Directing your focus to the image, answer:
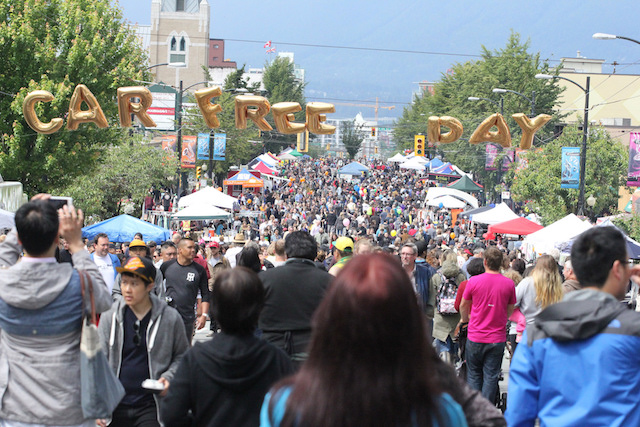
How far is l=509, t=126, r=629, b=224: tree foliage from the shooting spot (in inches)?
1212

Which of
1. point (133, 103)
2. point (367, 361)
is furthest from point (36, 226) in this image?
point (133, 103)

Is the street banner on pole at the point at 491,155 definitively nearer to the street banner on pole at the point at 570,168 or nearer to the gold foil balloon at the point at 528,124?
the street banner on pole at the point at 570,168

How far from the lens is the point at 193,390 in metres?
3.27

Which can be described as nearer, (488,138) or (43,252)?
(43,252)

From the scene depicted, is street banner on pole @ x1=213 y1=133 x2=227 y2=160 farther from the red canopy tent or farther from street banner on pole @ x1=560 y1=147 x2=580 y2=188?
the red canopy tent

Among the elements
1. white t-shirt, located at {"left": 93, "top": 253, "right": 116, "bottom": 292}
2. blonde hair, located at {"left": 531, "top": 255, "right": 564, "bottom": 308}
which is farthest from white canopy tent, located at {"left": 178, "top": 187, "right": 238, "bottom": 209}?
blonde hair, located at {"left": 531, "top": 255, "right": 564, "bottom": 308}

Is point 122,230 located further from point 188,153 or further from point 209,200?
point 188,153

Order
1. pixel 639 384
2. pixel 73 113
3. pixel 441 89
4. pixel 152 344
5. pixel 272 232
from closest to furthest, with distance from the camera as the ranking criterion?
1. pixel 639 384
2. pixel 152 344
3. pixel 73 113
4. pixel 272 232
5. pixel 441 89

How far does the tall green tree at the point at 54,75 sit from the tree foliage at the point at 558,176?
15.0 meters

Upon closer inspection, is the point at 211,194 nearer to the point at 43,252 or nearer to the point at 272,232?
the point at 272,232

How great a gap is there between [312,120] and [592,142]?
19.9m

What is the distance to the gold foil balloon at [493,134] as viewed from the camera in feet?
51.4

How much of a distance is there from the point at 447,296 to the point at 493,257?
58.9 inches

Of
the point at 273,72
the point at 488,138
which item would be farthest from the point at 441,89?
the point at 488,138
